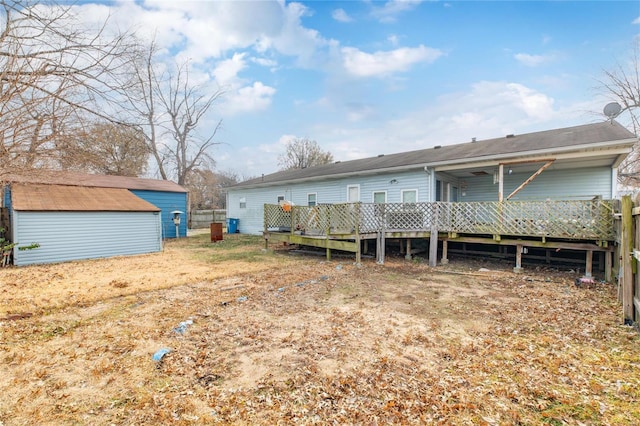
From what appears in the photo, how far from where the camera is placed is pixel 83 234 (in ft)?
34.6

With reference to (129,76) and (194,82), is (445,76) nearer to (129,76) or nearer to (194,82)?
(129,76)

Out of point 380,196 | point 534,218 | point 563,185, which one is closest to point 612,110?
point 563,185

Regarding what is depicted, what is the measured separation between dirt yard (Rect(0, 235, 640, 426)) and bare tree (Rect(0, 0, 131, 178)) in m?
2.94

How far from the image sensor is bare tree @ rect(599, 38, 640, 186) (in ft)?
55.5

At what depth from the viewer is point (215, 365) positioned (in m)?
3.22

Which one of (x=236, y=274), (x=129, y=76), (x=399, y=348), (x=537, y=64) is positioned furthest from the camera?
(x=537, y=64)

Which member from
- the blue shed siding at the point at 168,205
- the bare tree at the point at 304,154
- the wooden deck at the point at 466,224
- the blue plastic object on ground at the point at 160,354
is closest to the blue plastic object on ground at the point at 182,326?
the blue plastic object on ground at the point at 160,354

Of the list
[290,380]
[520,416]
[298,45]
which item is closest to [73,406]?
[290,380]

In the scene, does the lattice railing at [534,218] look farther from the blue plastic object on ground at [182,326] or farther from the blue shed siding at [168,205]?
the blue shed siding at [168,205]

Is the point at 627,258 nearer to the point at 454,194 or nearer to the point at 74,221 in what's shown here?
the point at 454,194

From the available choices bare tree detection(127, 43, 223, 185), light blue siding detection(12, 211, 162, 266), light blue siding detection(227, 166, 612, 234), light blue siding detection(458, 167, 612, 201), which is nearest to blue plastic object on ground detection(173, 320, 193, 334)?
light blue siding detection(12, 211, 162, 266)

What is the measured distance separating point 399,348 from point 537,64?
1462 cm

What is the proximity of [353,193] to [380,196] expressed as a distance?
144cm

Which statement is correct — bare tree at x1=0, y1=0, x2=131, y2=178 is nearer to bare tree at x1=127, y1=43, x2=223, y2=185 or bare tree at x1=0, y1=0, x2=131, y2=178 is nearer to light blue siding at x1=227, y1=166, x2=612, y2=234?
light blue siding at x1=227, y1=166, x2=612, y2=234
